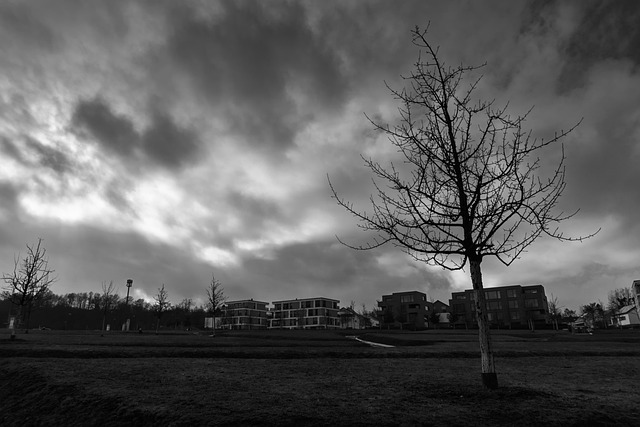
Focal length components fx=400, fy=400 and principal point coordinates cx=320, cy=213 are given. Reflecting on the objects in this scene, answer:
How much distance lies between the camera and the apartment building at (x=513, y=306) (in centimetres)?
12088

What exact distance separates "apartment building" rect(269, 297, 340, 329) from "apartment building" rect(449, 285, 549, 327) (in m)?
44.1

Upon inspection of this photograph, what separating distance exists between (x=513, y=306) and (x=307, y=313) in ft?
228

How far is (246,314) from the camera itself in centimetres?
15838

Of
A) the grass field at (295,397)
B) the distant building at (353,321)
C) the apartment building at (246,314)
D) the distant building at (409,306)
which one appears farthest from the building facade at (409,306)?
the grass field at (295,397)

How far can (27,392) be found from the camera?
12266 mm

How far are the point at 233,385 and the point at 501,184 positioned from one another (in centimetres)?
986

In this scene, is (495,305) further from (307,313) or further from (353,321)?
(307,313)

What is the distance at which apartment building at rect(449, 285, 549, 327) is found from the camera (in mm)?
120875

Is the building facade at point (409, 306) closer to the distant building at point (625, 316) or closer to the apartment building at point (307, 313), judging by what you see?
the apartment building at point (307, 313)

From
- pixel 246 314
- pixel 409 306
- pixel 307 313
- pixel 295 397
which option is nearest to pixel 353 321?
pixel 307 313

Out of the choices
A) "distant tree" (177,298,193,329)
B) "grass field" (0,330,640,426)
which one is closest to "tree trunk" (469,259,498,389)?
"grass field" (0,330,640,426)

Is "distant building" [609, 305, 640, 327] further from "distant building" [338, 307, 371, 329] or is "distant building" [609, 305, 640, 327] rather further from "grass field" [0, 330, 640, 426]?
"grass field" [0, 330, 640, 426]

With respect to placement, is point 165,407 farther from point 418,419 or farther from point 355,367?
point 355,367

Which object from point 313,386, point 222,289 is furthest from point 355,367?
point 222,289
